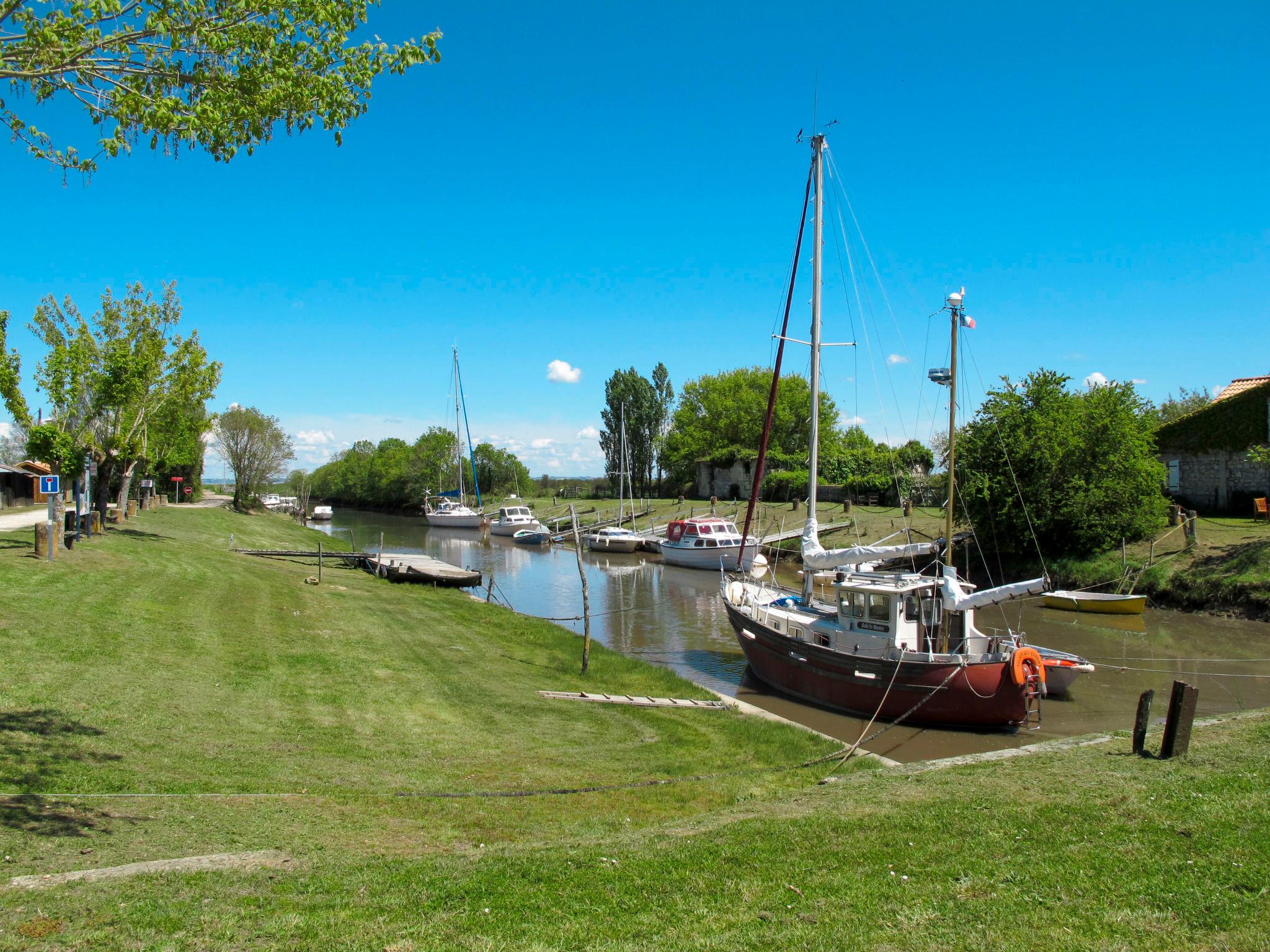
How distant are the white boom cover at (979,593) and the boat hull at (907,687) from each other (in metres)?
1.23

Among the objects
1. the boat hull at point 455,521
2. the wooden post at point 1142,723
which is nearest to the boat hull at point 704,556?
the boat hull at point 455,521

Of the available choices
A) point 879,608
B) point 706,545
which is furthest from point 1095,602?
point 706,545

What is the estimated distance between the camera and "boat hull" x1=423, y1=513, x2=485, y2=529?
3206 inches

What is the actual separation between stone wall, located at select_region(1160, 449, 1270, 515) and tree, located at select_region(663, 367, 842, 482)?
3364 centimetres

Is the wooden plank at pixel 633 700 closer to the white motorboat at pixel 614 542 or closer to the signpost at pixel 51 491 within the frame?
the signpost at pixel 51 491

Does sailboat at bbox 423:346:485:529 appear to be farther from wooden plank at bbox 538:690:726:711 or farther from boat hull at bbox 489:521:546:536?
wooden plank at bbox 538:690:726:711

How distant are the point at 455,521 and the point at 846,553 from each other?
229 ft

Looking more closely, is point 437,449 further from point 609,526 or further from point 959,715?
point 959,715

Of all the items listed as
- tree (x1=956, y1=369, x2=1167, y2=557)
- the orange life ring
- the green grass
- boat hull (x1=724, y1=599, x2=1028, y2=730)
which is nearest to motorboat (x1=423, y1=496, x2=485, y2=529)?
tree (x1=956, y1=369, x2=1167, y2=557)

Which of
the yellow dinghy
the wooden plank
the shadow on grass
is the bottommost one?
the wooden plank

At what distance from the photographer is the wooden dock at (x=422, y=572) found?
34.7 meters

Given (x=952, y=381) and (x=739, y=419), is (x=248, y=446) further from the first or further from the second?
Result: (x=952, y=381)

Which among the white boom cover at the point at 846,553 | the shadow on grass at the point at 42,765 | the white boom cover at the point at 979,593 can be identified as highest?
the white boom cover at the point at 846,553

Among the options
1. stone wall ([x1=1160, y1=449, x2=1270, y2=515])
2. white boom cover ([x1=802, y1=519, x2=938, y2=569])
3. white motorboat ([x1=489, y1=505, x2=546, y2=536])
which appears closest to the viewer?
white boom cover ([x1=802, y1=519, x2=938, y2=569])
